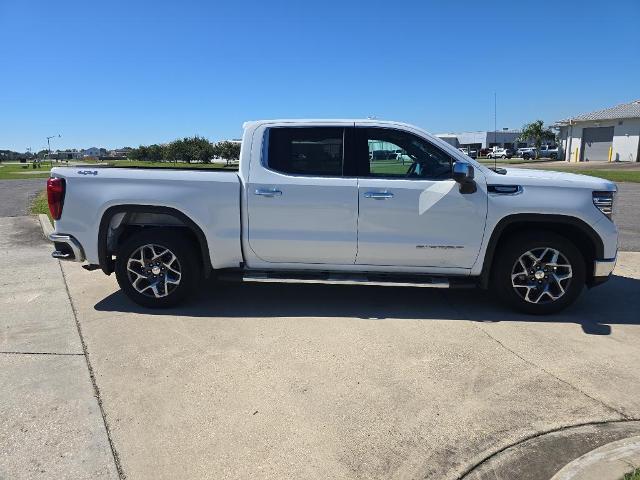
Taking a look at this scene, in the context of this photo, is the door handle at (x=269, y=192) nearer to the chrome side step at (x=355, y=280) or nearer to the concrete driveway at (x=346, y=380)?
the chrome side step at (x=355, y=280)

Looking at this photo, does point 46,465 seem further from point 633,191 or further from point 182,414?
point 633,191

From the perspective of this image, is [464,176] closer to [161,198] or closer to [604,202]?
[604,202]

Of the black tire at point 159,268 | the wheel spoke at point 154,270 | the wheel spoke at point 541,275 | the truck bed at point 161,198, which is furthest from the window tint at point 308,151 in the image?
the wheel spoke at point 541,275

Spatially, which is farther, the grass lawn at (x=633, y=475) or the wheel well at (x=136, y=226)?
the wheel well at (x=136, y=226)

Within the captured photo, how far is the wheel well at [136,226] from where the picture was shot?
5.18 m

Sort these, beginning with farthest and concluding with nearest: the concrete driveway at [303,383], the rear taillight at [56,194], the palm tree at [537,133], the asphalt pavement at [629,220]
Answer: the palm tree at [537,133], the asphalt pavement at [629,220], the rear taillight at [56,194], the concrete driveway at [303,383]

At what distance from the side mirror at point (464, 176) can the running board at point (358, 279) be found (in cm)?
92

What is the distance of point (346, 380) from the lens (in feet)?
12.5

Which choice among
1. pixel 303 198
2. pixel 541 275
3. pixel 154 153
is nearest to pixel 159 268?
pixel 303 198

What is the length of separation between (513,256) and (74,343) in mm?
4158

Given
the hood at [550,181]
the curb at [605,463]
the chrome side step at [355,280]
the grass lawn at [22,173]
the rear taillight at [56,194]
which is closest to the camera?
the curb at [605,463]

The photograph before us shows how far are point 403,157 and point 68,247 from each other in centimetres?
355

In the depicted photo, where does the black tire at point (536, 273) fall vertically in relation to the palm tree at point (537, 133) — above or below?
below

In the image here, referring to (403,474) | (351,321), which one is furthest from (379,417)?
(351,321)
